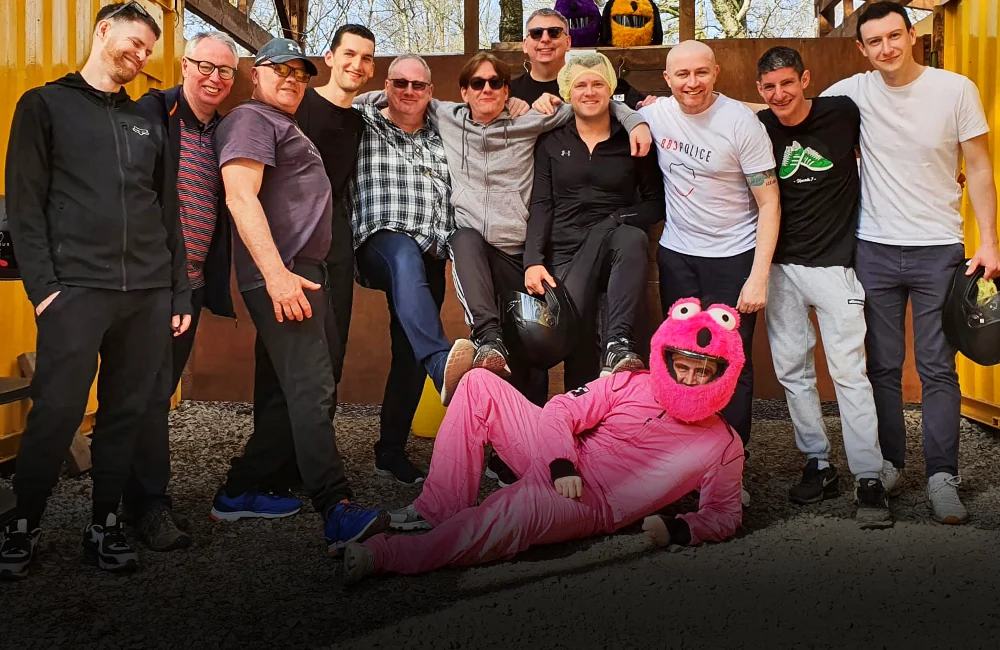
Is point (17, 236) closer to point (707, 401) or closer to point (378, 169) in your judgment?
point (378, 169)

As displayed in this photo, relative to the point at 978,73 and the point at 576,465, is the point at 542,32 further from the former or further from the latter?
the point at 978,73

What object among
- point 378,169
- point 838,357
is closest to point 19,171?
point 378,169

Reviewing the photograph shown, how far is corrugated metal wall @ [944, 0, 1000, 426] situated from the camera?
5859 millimetres

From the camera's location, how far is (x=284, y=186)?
395 centimetres

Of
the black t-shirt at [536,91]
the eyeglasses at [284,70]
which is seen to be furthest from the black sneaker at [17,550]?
the black t-shirt at [536,91]

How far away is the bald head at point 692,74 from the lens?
4367 millimetres

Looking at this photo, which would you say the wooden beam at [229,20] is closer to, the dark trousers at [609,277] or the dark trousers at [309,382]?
the dark trousers at [309,382]

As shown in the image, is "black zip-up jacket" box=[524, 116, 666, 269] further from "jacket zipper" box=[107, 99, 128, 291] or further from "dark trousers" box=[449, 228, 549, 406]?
"jacket zipper" box=[107, 99, 128, 291]

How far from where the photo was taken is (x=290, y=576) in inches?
141

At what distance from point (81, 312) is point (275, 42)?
1469mm

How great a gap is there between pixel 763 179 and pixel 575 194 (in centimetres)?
90

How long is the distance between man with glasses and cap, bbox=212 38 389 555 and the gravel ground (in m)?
0.40

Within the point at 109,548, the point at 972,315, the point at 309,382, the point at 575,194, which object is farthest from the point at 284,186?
the point at 972,315

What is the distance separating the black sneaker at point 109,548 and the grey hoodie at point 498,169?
2.06 meters
